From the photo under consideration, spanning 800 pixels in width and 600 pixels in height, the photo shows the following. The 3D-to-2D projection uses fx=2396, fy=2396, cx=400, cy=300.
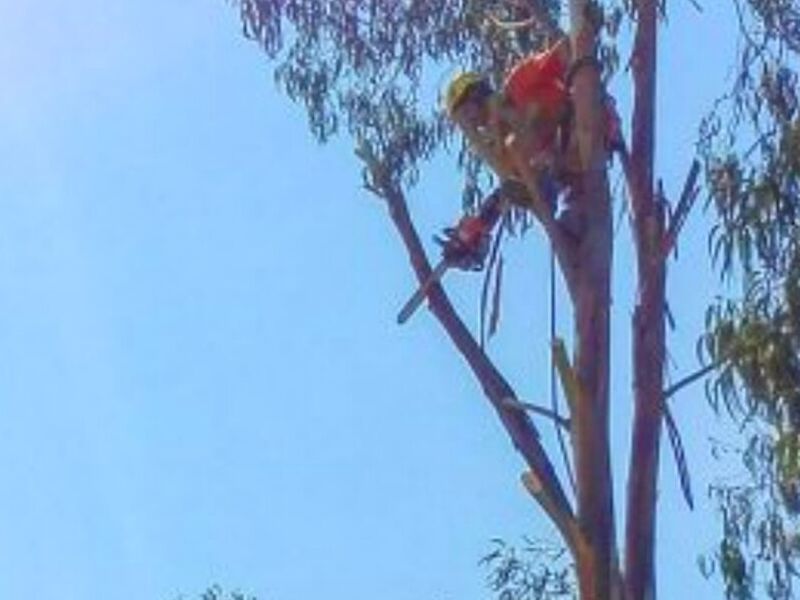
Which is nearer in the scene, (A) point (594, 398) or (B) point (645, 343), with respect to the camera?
(A) point (594, 398)

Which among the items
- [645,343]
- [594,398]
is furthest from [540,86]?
[594,398]

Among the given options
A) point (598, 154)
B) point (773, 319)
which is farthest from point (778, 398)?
point (598, 154)

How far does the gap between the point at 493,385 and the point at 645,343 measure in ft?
1.19

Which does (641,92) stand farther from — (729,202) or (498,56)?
(498,56)

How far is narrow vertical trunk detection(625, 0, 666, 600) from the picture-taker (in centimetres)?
527

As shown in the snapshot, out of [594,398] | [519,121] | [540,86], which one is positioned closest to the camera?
[594,398]

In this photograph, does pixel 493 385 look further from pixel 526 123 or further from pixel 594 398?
pixel 526 123

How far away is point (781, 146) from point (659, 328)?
1.27m

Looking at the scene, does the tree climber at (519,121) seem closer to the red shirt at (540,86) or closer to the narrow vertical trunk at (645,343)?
the red shirt at (540,86)

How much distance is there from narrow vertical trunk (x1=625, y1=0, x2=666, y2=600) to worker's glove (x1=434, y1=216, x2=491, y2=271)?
1.21 feet

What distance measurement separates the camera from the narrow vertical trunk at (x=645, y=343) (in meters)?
5.27

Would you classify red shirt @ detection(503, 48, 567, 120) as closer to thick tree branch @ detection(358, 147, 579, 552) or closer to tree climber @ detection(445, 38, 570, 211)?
tree climber @ detection(445, 38, 570, 211)

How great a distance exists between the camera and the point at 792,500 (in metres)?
Result: 6.72

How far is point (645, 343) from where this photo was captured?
18.1ft
